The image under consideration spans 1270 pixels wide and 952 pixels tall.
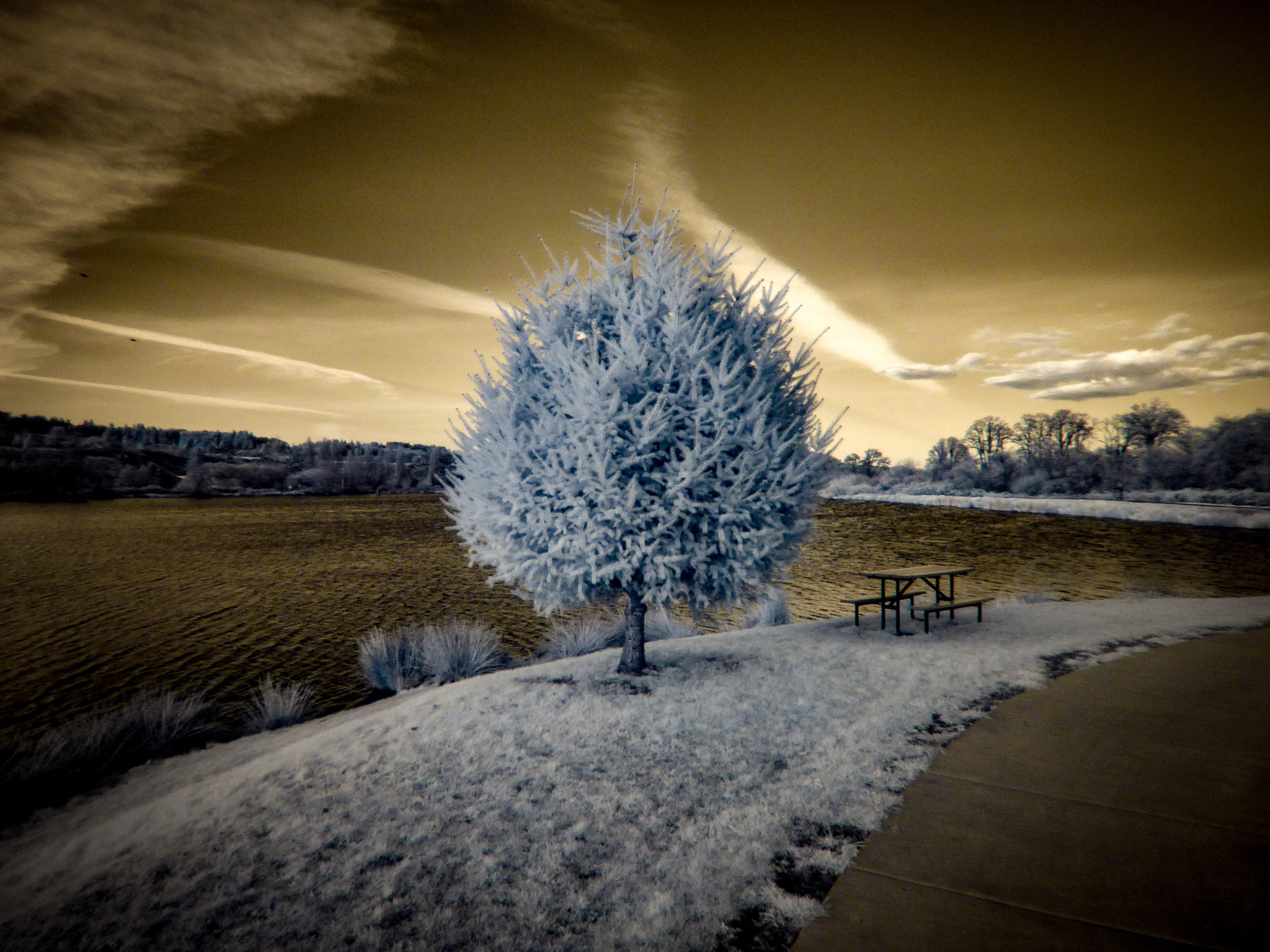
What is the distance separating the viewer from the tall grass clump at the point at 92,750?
605cm

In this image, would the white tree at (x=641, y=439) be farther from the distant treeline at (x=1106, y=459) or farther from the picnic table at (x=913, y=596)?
the distant treeline at (x=1106, y=459)

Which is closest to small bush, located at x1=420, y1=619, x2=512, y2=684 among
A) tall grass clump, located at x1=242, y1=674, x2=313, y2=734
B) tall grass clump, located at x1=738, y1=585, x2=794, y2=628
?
tall grass clump, located at x1=242, y1=674, x2=313, y2=734

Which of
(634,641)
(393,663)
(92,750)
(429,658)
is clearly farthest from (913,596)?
(92,750)

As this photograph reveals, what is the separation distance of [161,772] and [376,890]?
525 centimetres

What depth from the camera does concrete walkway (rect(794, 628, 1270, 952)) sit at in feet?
9.41

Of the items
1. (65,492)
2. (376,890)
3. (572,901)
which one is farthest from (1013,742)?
(65,492)

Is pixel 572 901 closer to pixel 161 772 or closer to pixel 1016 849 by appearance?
pixel 1016 849

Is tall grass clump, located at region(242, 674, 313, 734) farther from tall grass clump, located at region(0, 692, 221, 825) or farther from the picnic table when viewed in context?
the picnic table

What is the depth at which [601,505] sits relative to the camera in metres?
6.76

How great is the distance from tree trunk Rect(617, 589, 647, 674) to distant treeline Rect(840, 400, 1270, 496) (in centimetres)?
4342

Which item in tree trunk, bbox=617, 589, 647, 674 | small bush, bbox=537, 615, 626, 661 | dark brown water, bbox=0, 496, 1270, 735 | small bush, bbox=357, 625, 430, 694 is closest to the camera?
tree trunk, bbox=617, 589, 647, 674

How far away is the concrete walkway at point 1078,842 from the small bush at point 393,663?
28.1 ft

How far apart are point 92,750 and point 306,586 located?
53.4 ft

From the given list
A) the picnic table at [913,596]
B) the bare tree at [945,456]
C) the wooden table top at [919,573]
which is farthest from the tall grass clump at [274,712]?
the bare tree at [945,456]
